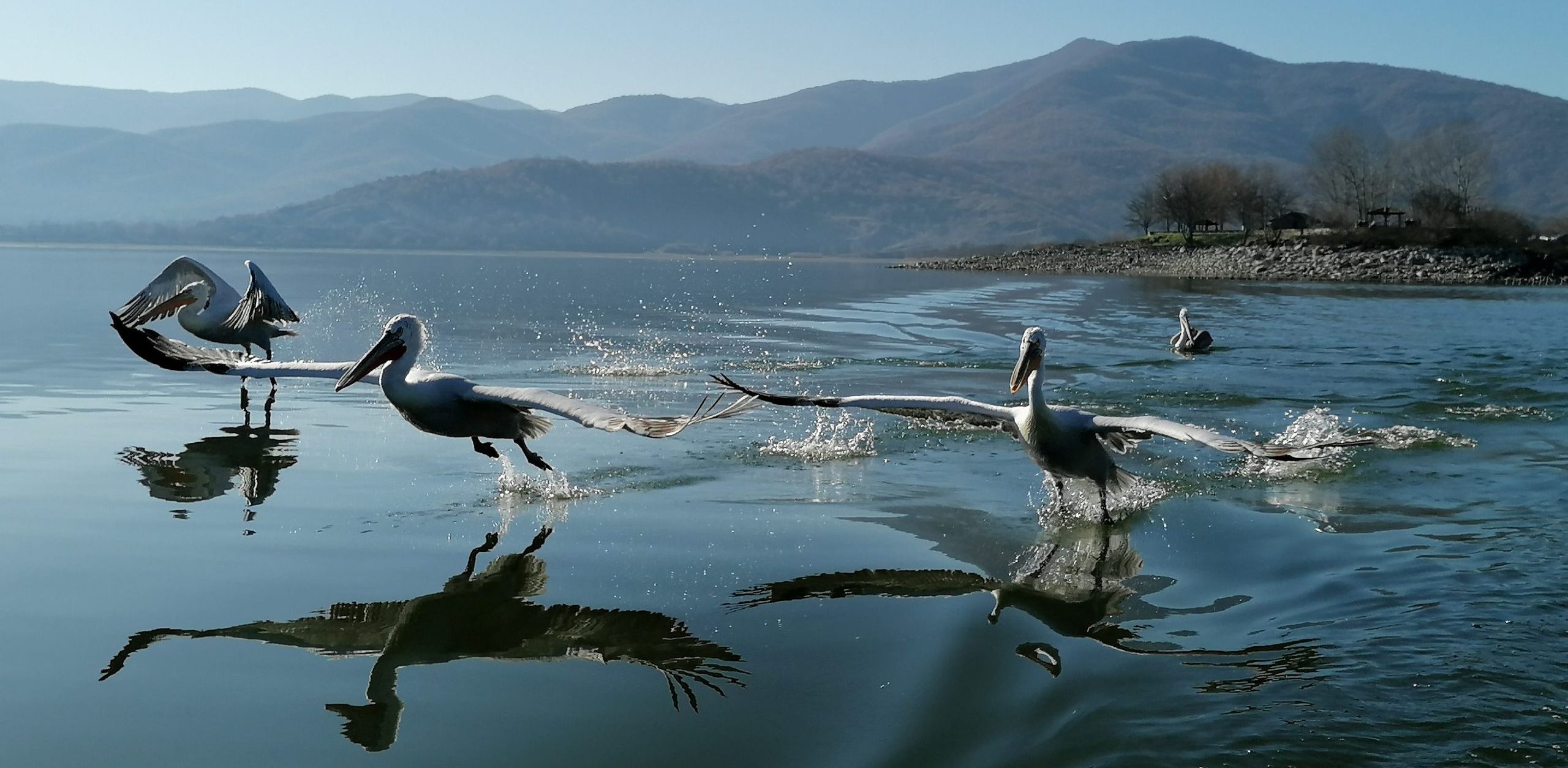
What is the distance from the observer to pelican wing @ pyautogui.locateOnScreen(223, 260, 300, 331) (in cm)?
1997

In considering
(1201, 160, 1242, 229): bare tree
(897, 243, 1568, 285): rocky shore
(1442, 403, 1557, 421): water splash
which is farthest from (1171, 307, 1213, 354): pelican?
(1201, 160, 1242, 229): bare tree

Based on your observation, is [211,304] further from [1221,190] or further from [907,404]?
[1221,190]

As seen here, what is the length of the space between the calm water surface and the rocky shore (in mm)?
59762

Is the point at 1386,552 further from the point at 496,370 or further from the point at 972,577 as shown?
the point at 496,370

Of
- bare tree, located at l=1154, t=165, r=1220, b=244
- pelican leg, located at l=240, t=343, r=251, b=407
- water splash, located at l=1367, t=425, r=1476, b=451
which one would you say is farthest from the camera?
bare tree, located at l=1154, t=165, r=1220, b=244

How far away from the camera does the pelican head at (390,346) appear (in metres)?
11.1

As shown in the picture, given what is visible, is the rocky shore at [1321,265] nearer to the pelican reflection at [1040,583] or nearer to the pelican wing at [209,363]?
the pelican reflection at [1040,583]

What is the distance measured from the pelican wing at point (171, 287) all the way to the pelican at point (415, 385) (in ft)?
25.7

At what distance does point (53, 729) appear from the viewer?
6699mm

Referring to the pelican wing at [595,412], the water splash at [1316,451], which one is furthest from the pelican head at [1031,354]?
the water splash at [1316,451]

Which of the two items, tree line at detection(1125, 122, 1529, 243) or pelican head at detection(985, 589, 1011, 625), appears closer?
pelican head at detection(985, 589, 1011, 625)

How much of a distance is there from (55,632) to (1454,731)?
27.9 ft

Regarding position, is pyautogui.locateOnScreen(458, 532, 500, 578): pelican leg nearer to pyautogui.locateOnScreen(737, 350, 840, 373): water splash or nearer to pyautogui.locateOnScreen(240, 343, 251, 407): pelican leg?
pyautogui.locateOnScreen(240, 343, 251, 407): pelican leg

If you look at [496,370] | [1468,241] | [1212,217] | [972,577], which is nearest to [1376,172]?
[1212,217]
